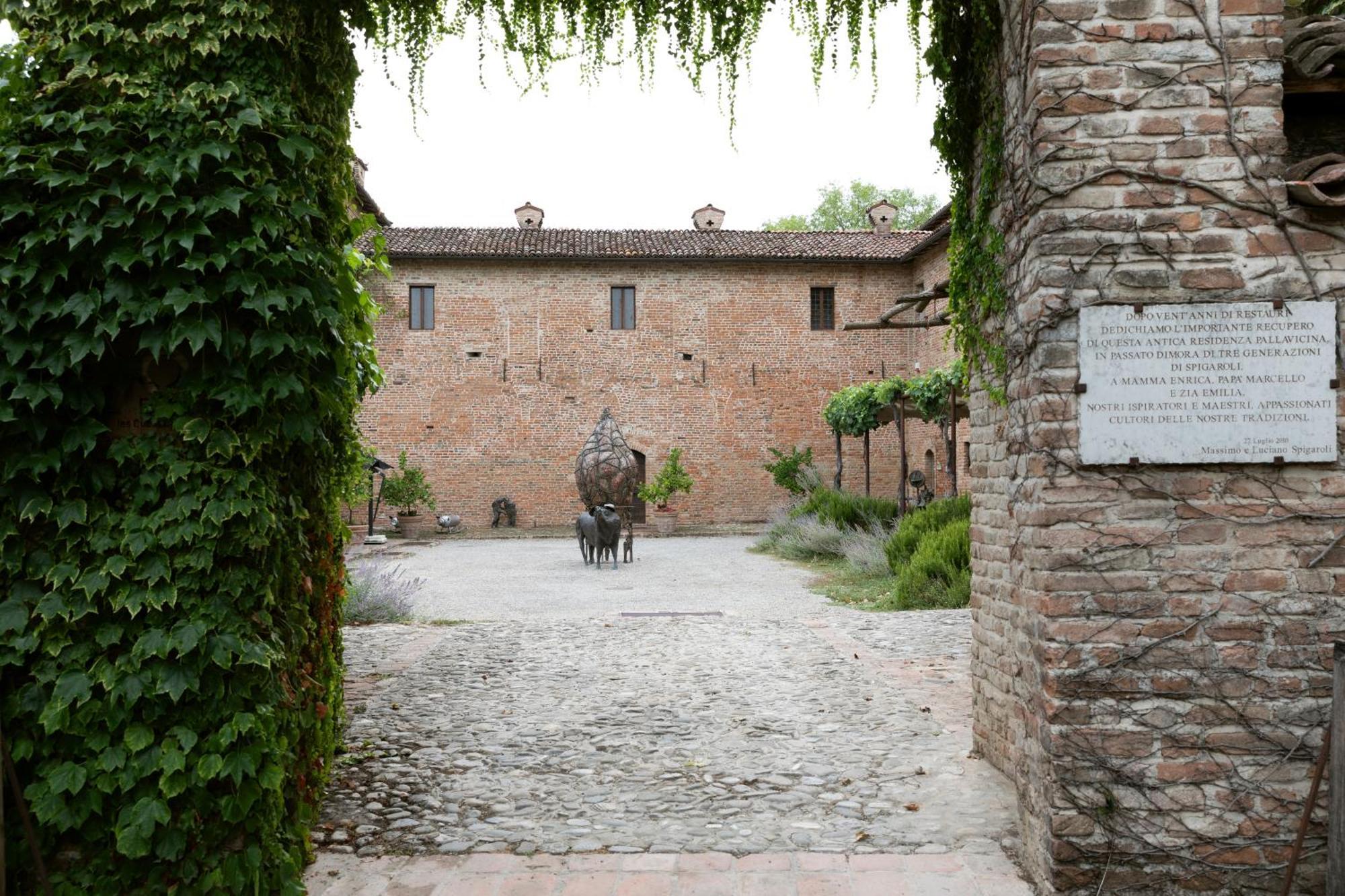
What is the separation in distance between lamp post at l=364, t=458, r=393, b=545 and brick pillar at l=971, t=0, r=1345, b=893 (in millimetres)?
17582

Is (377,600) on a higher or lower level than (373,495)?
lower

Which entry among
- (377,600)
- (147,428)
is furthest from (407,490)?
(147,428)

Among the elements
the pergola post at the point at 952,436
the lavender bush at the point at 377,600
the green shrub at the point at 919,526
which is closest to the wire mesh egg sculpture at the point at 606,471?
the green shrub at the point at 919,526

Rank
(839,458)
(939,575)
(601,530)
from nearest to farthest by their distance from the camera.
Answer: (939,575) < (601,530) < (839,458)

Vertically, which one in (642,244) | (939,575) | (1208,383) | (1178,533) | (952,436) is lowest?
(939,575)

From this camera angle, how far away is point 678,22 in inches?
138

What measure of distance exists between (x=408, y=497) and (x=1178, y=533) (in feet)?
67.3

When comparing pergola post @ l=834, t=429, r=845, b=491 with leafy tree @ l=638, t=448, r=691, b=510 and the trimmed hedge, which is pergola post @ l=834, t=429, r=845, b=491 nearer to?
leafy tree @ l=638, t=448, r=691, b=510

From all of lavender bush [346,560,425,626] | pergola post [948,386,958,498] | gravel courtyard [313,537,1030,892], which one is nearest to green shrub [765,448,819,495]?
pergola post [948,386,958,498]

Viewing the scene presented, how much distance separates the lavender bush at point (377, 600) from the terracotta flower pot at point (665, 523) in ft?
39.7

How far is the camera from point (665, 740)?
459 cm

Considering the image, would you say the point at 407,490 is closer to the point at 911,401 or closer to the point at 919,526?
the point at 911,401

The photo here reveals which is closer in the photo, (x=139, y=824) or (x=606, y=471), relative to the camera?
(x=139, y=824)

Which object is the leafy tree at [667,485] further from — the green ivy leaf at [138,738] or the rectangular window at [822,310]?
the green ivy leaf at [138,738]
